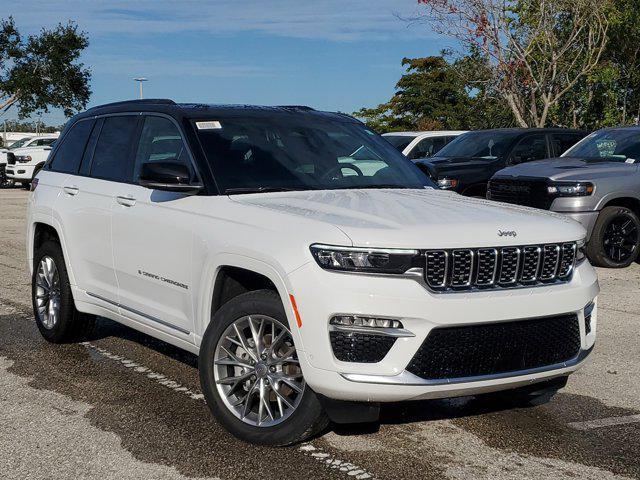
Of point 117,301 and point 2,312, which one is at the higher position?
point 117,301

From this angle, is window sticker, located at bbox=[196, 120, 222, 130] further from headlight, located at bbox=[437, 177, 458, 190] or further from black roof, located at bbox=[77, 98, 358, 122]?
headlight, located at bbox=[437, 177, 458, 190]

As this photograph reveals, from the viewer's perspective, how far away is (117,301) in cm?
614

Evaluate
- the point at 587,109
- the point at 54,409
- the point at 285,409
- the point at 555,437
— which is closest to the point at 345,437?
the point at 285,409

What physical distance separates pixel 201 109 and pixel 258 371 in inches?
76.6

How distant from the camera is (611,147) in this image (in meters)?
12.3

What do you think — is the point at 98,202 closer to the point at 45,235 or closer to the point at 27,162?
the point at 45,235

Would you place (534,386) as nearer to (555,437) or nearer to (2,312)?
(555,437)

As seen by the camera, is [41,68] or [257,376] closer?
[257,376]

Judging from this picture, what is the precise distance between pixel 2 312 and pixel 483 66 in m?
19.9

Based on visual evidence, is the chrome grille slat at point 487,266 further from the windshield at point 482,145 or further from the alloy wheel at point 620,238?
the windshield at point 482,145

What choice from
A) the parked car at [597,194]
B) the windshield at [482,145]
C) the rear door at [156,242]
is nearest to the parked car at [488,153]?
the windshield at [482,145]

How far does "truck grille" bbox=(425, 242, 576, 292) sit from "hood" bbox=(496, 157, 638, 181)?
22.4 ft

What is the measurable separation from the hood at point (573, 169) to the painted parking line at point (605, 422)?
6.28 meters

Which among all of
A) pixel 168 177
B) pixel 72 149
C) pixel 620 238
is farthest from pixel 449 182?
pixel 168 177
